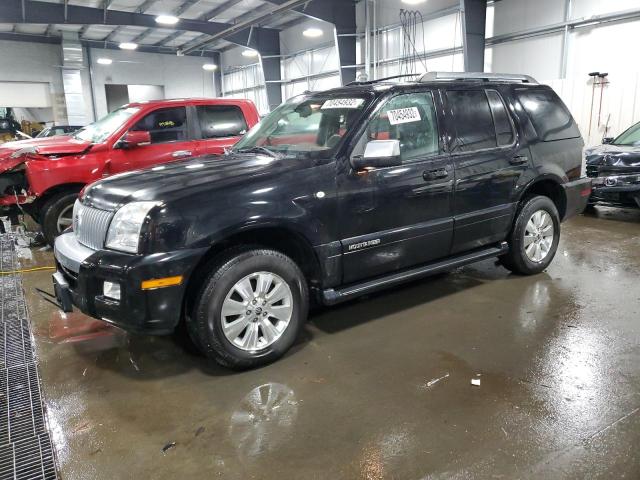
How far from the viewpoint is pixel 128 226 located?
2.65 meters

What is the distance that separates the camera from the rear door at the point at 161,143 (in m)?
5.86

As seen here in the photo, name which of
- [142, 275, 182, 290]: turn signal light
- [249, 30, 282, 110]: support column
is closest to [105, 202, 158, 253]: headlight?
[142, 275, 182, 290]: turn signal light

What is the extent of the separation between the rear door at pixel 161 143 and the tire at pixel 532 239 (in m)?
3.98

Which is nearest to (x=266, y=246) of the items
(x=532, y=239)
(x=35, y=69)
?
(x=532, y=239)

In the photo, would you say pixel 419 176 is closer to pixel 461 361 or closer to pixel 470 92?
pixel 470 92

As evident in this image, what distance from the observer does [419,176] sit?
136 inches

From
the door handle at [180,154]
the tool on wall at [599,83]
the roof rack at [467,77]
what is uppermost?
the tool on wall at [599,83]

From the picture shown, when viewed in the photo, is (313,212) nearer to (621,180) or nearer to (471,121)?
(471,121)

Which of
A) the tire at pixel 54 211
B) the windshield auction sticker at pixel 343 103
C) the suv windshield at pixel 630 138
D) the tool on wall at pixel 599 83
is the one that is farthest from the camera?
the tool on wall at pixel 599 83

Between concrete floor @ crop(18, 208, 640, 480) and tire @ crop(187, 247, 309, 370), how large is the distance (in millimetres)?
150

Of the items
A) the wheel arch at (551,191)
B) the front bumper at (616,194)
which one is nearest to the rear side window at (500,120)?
the wheel arch at (551,191)

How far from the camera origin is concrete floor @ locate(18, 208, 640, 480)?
84.7 inches

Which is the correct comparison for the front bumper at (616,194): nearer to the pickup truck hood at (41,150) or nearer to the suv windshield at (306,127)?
the suv windshield at (306,127)

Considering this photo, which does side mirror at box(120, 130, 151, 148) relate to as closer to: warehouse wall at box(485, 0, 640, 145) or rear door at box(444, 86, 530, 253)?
rear door at box(444, 86, 530, 253)
